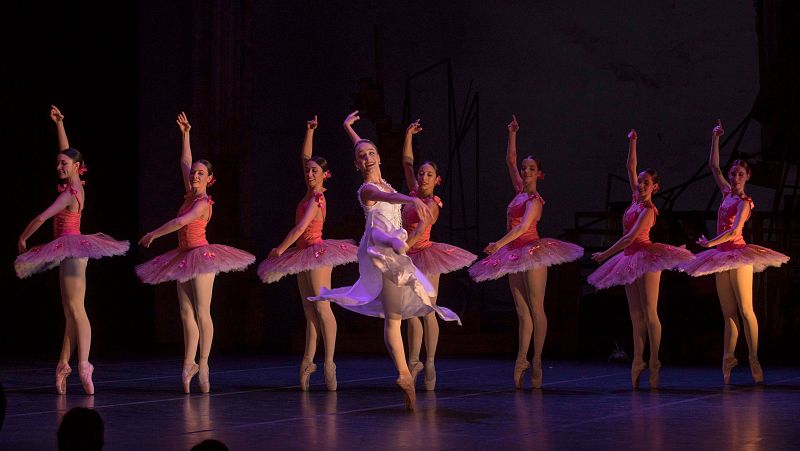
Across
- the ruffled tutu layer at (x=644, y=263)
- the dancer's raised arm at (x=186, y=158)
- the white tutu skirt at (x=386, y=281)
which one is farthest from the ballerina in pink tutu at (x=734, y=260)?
the dancer's raised arm at (x=186, y=158)

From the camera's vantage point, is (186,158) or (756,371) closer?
(186,158)

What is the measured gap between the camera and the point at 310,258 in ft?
22.2

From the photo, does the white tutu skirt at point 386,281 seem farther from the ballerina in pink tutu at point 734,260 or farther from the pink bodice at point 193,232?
the ballerina in pink tutu at point 734,260

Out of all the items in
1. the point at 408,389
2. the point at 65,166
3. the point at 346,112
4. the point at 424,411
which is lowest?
the point at 424,411

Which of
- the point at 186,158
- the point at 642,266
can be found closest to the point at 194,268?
the point at 186,158

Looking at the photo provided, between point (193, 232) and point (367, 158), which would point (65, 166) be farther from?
point (367, 158)

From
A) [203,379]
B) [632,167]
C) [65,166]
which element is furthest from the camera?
[632,167]

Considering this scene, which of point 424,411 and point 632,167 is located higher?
point 632,167

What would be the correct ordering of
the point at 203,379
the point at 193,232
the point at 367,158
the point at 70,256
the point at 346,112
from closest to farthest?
the point at 367,158 < the point at 70,256 < the point at 203,379 < the point at 193,232 < the point at 346,112

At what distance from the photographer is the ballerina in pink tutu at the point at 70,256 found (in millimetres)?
6461

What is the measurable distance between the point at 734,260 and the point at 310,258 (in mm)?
2569

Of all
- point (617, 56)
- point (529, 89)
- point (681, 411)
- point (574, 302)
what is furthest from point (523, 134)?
point (681, 411)

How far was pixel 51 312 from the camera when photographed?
33.9 feet

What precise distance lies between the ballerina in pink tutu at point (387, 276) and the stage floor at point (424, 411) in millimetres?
412
